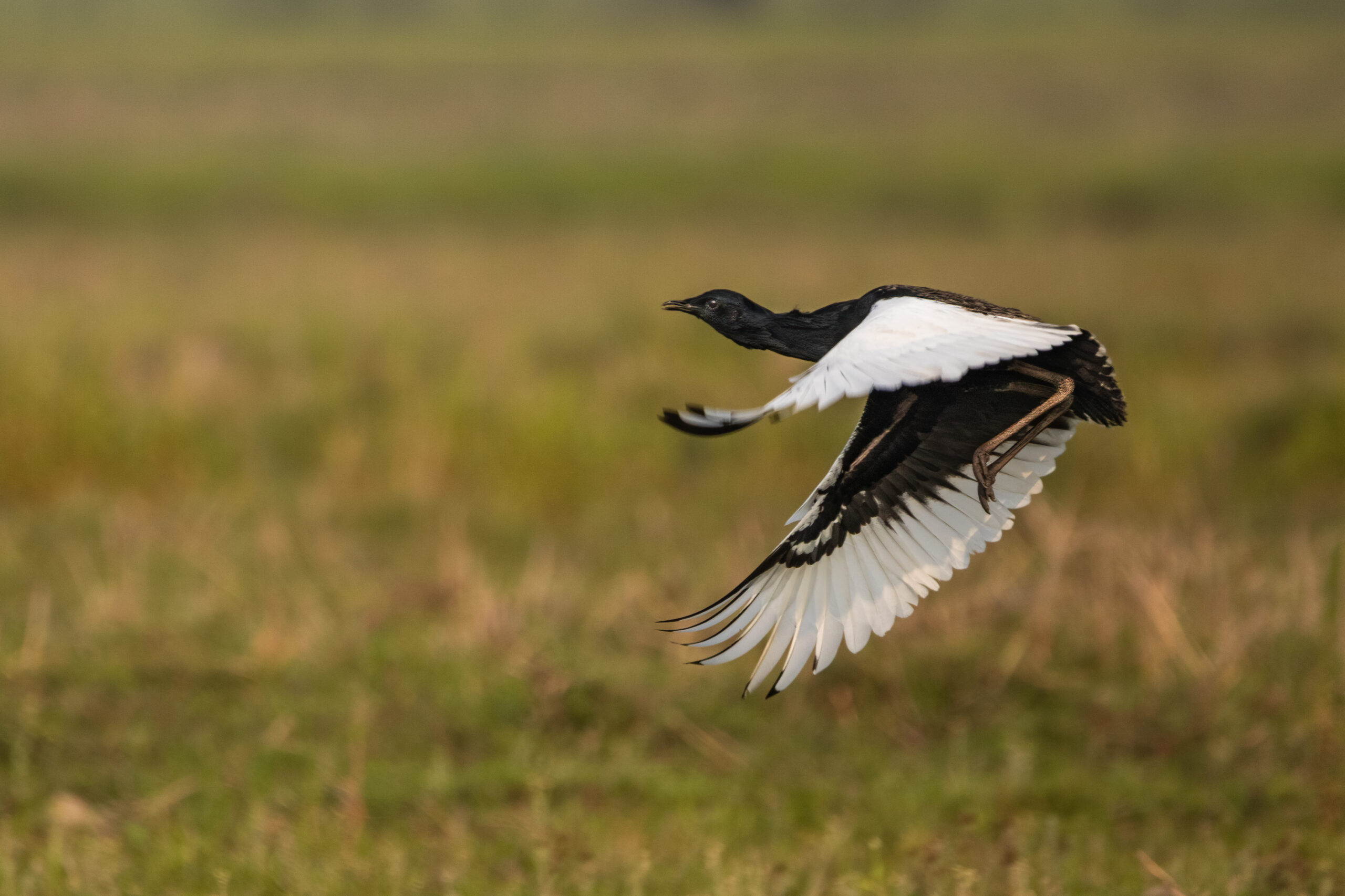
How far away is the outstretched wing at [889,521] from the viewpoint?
293 centimetres

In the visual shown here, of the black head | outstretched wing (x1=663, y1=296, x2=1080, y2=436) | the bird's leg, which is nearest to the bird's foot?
the bird's leg

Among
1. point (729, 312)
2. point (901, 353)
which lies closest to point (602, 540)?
point (729, 312)

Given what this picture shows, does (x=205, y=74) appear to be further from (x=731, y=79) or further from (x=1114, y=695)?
(x=1114, y=695)

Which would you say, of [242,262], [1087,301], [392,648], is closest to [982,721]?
[392,648]

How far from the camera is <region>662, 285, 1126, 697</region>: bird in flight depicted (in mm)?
2830

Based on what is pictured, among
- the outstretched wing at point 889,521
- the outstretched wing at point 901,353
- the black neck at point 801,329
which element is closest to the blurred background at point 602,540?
the outstretched wing at point 889,521

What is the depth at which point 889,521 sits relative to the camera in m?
3.06

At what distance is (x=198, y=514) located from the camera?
286 inches

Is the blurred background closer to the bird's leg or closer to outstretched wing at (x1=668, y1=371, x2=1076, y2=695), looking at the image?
outstretched wing at (x1=668, y1=371, x2=1076, y2=695)

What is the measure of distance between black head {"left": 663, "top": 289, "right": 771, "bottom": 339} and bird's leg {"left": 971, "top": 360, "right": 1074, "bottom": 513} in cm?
48

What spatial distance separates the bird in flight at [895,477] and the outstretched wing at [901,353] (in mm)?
63

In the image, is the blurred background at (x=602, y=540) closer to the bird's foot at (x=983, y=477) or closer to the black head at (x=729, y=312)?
the bird's foot at (x=983, y=477)

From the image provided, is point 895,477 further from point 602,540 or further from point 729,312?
point 602,540

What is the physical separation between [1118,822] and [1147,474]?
391 centimetres
